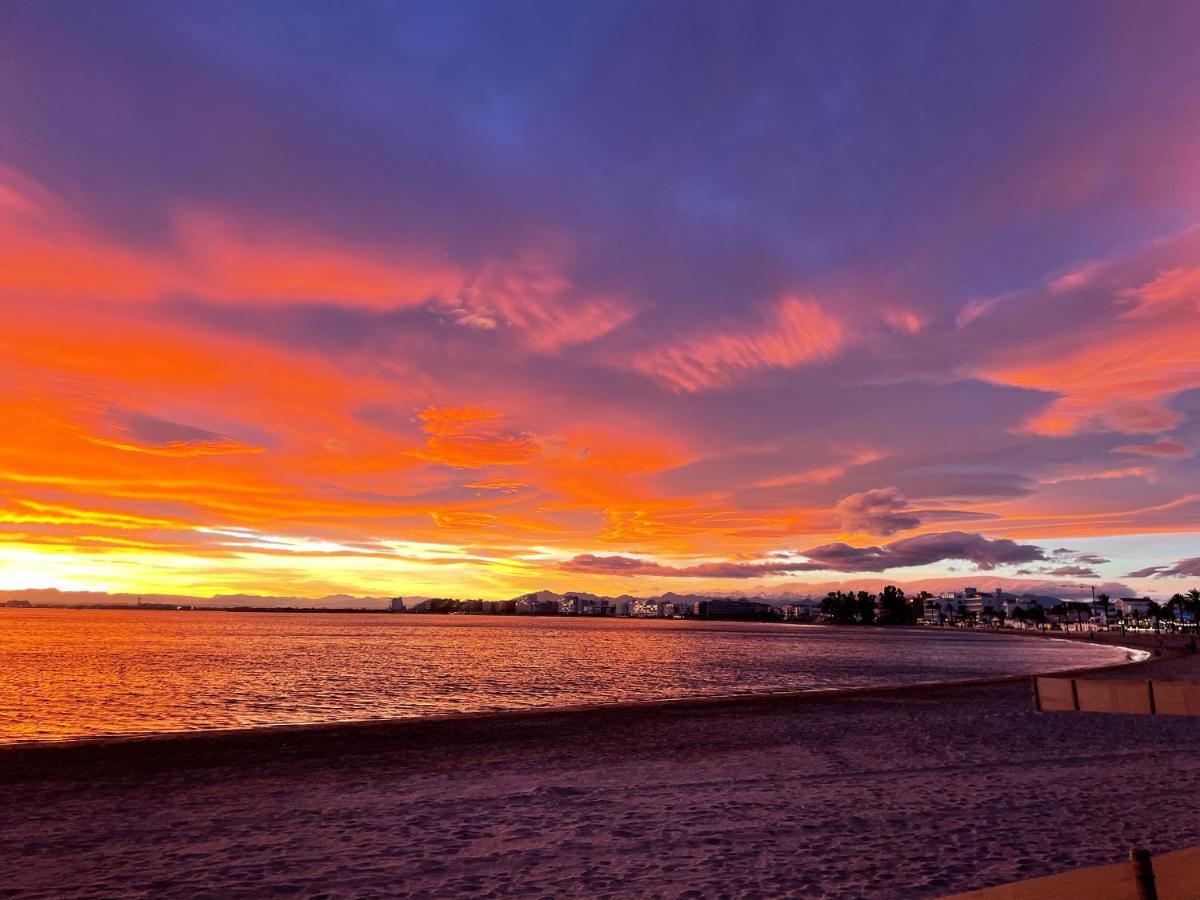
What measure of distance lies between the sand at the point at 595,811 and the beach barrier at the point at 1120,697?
7.12 ft

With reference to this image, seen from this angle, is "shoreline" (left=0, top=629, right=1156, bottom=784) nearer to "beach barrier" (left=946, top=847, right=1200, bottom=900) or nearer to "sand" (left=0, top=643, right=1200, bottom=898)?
"sand" (left=0, top=643, right=1200, bottom=898)

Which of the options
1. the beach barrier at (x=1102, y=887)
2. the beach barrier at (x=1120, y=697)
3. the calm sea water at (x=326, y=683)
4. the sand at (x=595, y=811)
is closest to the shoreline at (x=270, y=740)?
the sand at (x=595, y=811)

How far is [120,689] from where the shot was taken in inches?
1892

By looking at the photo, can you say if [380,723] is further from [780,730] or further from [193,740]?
[780,730]

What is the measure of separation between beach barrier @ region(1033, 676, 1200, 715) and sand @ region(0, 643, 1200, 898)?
217cm

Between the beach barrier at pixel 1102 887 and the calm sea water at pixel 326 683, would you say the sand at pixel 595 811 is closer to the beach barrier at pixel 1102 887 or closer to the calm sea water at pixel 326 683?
the beach barrier at pixel 1102 887

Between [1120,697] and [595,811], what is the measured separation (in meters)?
8.78

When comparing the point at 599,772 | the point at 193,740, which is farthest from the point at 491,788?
the point at 193,740

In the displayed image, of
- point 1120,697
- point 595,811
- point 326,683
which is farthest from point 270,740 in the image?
point 326,683

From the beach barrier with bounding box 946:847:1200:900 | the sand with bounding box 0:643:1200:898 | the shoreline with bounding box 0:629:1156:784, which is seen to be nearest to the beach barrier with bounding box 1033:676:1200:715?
the sand with bounding box 0:643:1200:898

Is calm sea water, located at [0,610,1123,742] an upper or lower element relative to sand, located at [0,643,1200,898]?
lower

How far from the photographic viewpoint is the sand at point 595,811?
10281 millimetres

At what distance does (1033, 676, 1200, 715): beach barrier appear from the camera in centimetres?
944

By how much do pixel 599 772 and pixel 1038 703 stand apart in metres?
9.89
